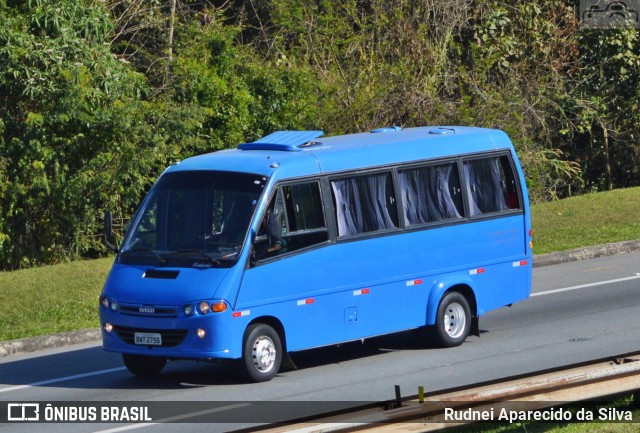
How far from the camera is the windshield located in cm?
1156

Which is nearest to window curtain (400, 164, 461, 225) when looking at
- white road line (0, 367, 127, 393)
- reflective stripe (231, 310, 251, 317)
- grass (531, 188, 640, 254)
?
reflective stripe (231, 310, 251, 317)

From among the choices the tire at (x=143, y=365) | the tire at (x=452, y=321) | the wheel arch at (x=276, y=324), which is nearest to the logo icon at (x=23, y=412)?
the tire at (x=143, y=365)

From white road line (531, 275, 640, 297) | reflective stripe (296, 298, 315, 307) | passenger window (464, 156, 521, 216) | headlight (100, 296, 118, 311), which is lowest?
white road line (531, 275, 640, 297)

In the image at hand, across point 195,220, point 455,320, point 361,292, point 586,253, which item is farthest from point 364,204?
point 586,253

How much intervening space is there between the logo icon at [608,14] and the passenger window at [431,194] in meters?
17.0

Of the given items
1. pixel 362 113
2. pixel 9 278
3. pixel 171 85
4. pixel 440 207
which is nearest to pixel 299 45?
pixel 362 113

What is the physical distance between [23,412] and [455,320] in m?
5.13

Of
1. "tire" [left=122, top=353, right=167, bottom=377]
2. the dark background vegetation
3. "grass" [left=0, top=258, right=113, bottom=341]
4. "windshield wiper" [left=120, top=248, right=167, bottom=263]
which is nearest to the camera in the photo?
"windshield wiper" [left=120, top=248, right=167, bottom=263]

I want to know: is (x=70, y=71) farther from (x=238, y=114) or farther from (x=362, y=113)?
(x=362, y=113)

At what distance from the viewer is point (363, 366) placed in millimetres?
12477

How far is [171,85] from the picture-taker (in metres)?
22.5

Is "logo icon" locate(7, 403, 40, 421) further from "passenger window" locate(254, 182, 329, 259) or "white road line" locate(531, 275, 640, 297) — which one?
"white road line" locate(531, 275, 640, 297)

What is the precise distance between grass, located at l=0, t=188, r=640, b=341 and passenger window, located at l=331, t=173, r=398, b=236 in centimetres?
447

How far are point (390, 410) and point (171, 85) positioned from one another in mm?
15603
